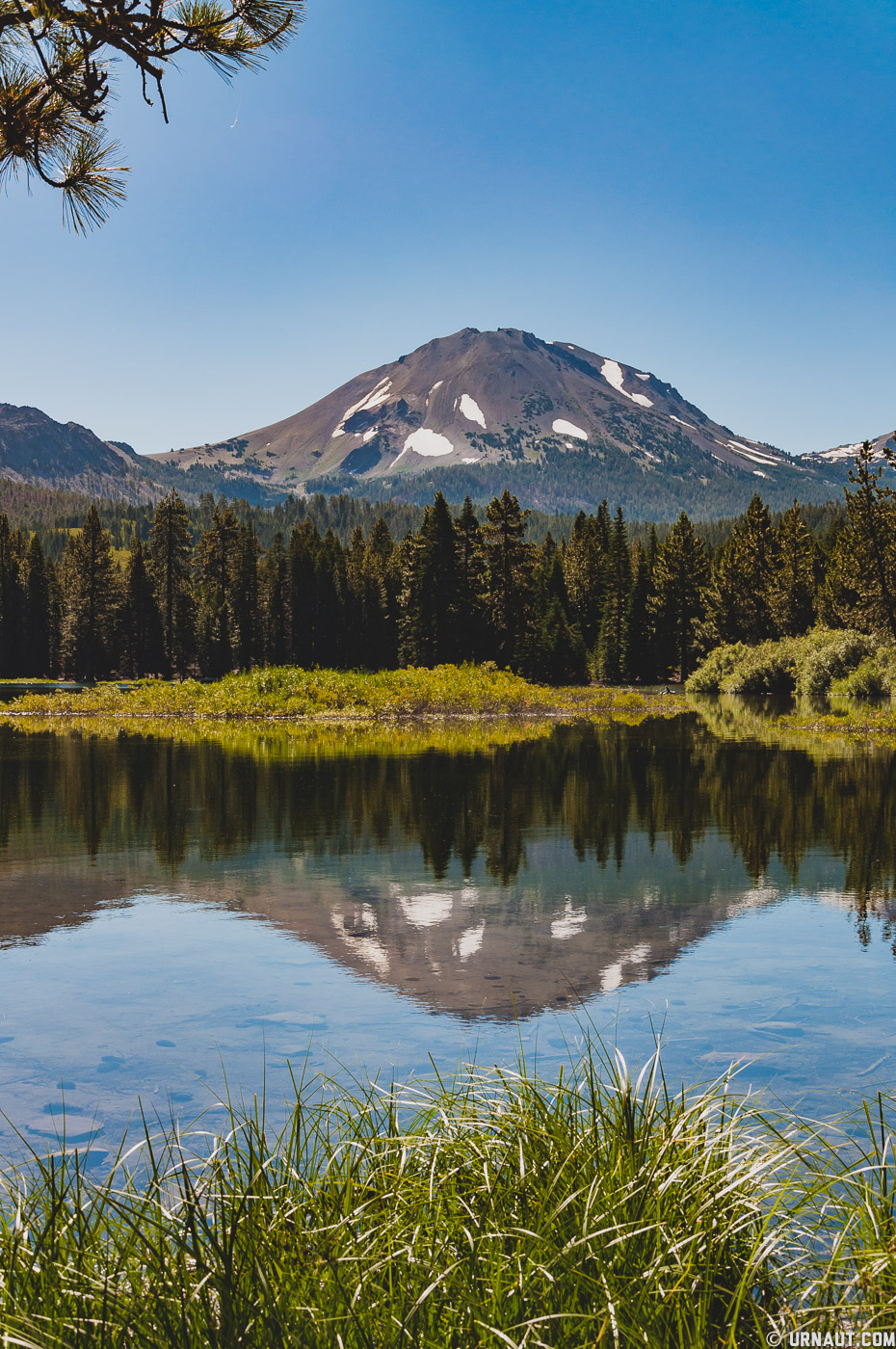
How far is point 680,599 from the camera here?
80.0 meters

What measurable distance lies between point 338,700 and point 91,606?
52.2 meters

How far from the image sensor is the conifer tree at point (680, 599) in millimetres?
79875

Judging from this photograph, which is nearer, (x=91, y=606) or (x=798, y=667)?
(x=798, y=667)

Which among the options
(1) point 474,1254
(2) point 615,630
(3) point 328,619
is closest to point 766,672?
(2) point 615,630

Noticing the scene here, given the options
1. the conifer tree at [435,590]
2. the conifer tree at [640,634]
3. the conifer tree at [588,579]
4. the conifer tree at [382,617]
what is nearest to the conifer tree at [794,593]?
the conifer tree at [640,634]

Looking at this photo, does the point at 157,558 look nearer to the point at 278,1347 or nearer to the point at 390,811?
the point at 390,811

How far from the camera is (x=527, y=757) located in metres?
25.2

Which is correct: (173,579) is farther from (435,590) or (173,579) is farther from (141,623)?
(435,590)

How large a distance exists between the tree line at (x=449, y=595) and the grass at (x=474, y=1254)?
2155 inches

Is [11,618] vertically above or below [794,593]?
above

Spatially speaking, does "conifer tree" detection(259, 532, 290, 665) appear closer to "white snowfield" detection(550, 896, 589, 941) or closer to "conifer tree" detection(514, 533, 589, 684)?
"conifer tree" detection(514, 533, 589, 684)

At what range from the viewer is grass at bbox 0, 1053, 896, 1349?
2764 millimetres

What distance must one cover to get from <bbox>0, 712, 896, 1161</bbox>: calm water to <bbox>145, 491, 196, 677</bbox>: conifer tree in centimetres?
6657

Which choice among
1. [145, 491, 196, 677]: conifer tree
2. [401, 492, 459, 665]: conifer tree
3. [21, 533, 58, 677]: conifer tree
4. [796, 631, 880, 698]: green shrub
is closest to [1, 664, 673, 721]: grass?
[796, 631, 880, 698]: green shrub
